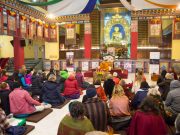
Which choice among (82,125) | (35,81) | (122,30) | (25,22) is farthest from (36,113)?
(122,30)

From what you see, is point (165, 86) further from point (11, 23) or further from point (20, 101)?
point (11, 23)

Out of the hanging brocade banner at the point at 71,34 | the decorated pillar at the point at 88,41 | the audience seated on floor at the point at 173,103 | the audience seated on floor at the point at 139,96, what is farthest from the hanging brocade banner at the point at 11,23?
the audience seated on floor at the point at 173,103

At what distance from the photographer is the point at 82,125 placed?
2.45 metres

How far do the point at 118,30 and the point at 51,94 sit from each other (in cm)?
1411

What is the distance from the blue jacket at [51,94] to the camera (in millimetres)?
5812

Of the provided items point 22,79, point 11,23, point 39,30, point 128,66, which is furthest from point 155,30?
point 22,79

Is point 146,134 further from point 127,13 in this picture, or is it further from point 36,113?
point 127,13

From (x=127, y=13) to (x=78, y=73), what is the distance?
1217cm

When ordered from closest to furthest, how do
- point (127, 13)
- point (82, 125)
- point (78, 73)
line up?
point (82, 125) < point (78, 73) < point (127, 13)

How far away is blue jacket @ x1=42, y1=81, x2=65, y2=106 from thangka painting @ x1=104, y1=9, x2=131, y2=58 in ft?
42.8

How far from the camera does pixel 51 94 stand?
19.6ft

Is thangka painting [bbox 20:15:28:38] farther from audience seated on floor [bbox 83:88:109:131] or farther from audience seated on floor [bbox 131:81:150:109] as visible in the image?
audience seated on floor [bbox 83:88:109:131]

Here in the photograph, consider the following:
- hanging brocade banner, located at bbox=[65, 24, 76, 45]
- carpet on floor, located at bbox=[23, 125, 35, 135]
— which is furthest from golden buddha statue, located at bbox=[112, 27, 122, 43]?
carpet on floor, located at bbox=[23, 125, 35, 135]

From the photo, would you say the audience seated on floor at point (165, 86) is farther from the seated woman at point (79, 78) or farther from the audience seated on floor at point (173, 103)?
the seated woman at point (79, 78)
